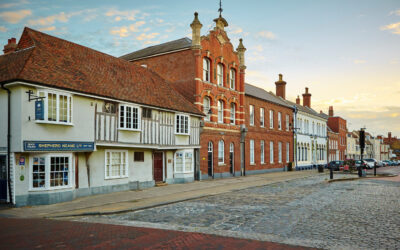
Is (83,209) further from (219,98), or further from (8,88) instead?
(219,98)

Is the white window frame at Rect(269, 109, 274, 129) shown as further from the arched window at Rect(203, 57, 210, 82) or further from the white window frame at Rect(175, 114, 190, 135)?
the white window frame at Rect(175, 114, 190, 135)

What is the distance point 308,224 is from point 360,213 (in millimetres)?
3375

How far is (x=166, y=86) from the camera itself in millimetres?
26406

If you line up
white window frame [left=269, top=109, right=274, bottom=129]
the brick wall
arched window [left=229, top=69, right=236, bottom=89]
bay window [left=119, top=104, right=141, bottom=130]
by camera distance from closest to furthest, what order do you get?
1. bay window [left=119, top=104, right=141, bottom=130]
2. arched window [left=229, top=69, right=236, bottom=89]
3. the brick wall
4. white window frame [left=269, top=109, right=274, bottom=129]

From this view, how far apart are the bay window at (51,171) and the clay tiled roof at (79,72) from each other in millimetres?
3406

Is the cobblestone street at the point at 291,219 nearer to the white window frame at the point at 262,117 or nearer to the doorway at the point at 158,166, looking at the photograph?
the doorway at the point at 158,166

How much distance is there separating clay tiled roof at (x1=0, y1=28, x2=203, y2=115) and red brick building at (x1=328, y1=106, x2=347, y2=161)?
173 ft

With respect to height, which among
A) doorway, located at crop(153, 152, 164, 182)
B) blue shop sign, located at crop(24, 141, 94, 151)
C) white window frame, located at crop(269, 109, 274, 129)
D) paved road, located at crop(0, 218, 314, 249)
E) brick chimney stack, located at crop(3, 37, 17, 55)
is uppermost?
brick chimney stack, located at crop(3, 37, 17, 55)

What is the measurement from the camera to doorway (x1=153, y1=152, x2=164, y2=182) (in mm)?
23141

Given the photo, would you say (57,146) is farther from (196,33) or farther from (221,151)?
(221,151)

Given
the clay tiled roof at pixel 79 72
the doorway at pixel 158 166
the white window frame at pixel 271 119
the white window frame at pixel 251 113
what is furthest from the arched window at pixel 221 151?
the white window frame at pixel 271 119

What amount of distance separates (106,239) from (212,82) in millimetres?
21925

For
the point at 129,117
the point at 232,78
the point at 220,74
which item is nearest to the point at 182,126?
the point at 129,117

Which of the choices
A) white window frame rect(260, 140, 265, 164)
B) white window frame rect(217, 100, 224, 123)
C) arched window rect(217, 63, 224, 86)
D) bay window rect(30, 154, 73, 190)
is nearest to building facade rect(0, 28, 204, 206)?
bay window rect(30, 154, 73, 190)
